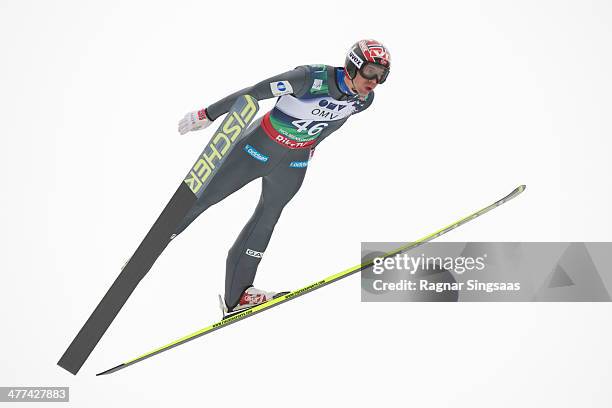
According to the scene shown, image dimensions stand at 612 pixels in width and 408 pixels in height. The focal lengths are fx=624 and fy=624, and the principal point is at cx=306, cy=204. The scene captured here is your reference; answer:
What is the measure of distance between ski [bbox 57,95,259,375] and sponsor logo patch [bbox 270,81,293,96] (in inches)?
7.8

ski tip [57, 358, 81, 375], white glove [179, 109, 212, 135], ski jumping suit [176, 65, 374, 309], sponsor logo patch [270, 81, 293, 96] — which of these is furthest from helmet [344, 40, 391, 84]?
ski tip [57, 358, 81, 375]

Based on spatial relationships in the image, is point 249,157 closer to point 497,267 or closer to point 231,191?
point 231,191

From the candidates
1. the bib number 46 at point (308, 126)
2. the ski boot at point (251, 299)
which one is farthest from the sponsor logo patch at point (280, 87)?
the ski boot at point (251, 299)

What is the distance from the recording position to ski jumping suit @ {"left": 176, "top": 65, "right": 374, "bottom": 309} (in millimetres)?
4059

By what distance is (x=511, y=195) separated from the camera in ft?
16.5

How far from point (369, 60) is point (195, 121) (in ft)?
3.91

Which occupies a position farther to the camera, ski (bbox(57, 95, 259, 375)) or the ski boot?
the ski boot

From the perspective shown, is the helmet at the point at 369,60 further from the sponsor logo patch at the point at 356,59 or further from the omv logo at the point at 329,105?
the omv logo at the point at 329,105

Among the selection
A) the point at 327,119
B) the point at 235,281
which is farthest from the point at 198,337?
the point at 327,119

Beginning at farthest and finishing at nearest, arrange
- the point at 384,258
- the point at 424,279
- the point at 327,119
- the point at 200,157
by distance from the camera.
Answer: the point at 424,279
the point at 384,258
the point at 327,119
the point at 200,157

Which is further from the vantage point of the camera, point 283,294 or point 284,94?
point 283,294

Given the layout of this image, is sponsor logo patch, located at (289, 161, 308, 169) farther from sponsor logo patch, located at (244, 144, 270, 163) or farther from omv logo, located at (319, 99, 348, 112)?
omv logo, located at (319, 99, 348, 112)

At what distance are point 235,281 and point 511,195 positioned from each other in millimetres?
2319

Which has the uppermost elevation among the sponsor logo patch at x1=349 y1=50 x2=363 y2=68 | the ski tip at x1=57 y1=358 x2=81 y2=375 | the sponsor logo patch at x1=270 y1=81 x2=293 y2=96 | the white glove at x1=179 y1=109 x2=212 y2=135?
the sponsor logo patch at x1=349 y1=50 x2=363 y2=68
